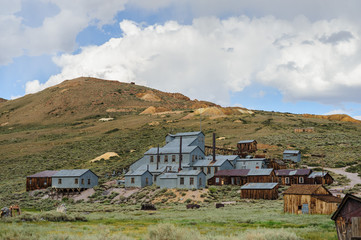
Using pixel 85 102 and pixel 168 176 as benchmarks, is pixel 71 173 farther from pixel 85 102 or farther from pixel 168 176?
pixel 85 102

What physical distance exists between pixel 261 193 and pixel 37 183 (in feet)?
130

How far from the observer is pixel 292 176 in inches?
2345

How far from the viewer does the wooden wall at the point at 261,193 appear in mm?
48688

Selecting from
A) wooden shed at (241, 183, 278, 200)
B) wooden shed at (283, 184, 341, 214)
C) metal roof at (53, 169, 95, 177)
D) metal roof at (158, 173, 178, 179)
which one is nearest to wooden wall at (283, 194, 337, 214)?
wooden shed at (283, 184, 341, 214)

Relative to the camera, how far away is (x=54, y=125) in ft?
463

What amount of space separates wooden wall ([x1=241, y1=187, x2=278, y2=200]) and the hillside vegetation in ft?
76.6

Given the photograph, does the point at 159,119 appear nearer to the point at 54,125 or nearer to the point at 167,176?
the point at 54,125

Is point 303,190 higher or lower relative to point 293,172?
lower

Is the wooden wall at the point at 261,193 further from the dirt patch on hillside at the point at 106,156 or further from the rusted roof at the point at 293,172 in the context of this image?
the dirt patch on hillside at the point at 106,156

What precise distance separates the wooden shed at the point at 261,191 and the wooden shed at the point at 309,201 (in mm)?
14969

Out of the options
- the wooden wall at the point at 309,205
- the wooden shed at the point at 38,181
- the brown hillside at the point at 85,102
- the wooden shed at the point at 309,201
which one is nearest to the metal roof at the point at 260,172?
Result: the wooden shed at the point at 309,201

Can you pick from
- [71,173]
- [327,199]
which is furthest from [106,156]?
[327,199]

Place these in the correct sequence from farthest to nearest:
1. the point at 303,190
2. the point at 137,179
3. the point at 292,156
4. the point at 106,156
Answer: the point at 106,156 < the point at 292,156 < the point at 137,179 < the point at 303,190

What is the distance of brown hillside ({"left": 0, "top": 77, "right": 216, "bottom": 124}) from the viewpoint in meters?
154
